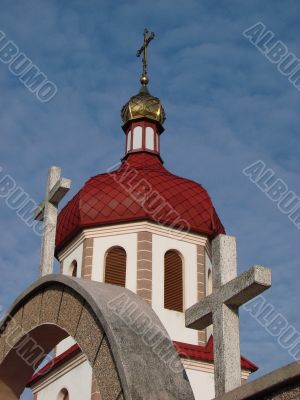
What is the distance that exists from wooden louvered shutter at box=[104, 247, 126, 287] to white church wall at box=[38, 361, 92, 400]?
6.16ft

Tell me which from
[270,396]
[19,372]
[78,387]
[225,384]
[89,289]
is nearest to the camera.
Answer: [270,396]

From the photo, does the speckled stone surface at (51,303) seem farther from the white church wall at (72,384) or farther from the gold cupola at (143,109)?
the gold cupola at (143,109)

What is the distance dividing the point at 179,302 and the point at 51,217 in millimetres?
8316

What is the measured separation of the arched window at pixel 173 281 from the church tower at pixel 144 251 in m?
0.02

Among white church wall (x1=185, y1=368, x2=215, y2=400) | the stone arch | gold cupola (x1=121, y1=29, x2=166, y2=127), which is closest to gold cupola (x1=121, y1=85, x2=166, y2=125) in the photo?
gold cupola (x1=121, y1=29, x2=166, y2=127)

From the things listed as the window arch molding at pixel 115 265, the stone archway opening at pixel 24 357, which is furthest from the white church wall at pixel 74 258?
the stone archway opening at pixel 24 357

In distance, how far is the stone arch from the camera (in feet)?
16.4

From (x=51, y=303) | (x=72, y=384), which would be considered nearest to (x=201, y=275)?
(x=72, y=384)

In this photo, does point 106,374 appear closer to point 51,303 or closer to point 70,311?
→ point 70,311

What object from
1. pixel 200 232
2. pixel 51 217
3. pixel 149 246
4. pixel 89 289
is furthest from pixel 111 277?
pixel 89 289

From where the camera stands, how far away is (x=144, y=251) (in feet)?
51.5

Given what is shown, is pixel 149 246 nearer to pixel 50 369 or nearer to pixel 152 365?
pixel 50 369

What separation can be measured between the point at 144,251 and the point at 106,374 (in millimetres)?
10429

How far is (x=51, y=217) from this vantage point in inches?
304
